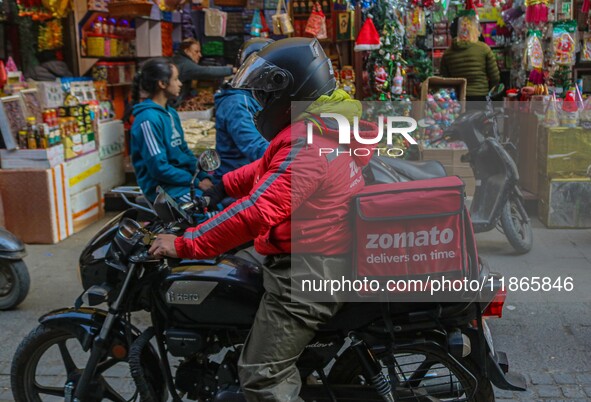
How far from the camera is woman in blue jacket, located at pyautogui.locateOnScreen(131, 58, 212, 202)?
183 inches

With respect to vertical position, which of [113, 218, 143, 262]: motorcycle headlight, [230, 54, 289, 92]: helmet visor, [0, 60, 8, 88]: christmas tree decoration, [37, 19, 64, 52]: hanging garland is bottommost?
[113, 218, 143, 262]: motorcycle headlight

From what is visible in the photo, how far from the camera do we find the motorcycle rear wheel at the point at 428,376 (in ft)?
9.50

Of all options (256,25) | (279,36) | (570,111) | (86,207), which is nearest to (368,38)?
(279,36)

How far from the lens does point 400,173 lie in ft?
16.3

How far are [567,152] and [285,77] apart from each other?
487 centimetres

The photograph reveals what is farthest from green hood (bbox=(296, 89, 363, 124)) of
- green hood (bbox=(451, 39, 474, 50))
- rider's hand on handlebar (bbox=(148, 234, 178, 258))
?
green hood (bbox=(451, 39, 474, 50))

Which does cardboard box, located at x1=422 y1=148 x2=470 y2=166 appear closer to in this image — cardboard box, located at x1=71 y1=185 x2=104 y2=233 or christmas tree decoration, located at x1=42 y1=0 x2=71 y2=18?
cardboard box, located at x1=71 y1=185 x2=104 y2=233

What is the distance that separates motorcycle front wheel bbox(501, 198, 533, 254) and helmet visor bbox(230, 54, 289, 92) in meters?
3.73

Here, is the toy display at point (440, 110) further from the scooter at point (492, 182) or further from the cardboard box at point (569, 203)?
the scooter at point (492, 182)

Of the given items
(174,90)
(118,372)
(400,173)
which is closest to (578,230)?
(400,173)

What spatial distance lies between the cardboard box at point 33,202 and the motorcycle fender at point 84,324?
11.9 ft

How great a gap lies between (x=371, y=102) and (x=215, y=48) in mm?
2325

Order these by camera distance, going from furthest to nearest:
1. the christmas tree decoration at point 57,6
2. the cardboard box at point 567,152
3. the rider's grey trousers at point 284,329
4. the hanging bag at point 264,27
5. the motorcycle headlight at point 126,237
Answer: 1. the hanging bag at point 264,27
2. the christmas tree decoration at point 57,6
3. the cardboard box at point 567,152
4. the motorcycle headlight at point 126,237
5. the rider's grey trousers at point 284,329

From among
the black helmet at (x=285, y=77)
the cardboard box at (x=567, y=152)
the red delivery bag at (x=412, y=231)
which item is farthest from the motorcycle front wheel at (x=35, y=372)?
the cardboard box at (x=567, y=152)
